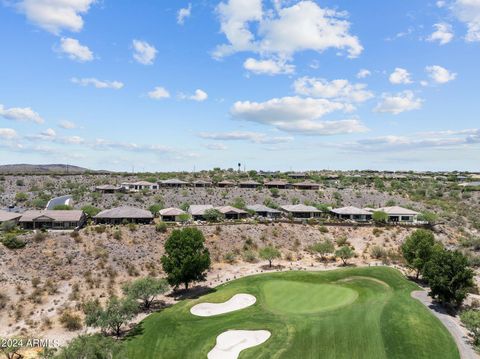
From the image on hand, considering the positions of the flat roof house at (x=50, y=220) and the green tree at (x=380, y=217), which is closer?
the flat roof house at (x=50, y=220)

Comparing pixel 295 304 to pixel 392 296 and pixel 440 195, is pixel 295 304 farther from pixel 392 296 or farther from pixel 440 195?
pixel 440 195

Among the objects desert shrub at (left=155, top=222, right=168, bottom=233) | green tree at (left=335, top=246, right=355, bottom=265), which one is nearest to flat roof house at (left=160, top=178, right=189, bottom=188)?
desert shrub at (left=155, top=222, right=168, bottom=233)

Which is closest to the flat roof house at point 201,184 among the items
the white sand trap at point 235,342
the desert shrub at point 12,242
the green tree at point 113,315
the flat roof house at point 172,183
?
→ the flat roof house at point 172,183

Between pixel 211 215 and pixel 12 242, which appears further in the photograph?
pixel 211 215

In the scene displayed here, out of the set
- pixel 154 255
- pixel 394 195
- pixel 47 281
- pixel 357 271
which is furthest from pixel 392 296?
pixel 394 195

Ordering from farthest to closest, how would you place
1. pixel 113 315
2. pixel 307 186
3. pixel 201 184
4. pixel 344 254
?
pixel 307 186
pixel 201 184
pixel 344 254
pixel 113 315

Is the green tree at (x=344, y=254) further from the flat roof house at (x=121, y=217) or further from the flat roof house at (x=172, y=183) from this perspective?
the flat roof house at (x=172, y=183)

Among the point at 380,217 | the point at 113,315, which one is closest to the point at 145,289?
the point at 113,315

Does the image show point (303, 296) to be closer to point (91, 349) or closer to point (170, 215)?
point (91, 349)
